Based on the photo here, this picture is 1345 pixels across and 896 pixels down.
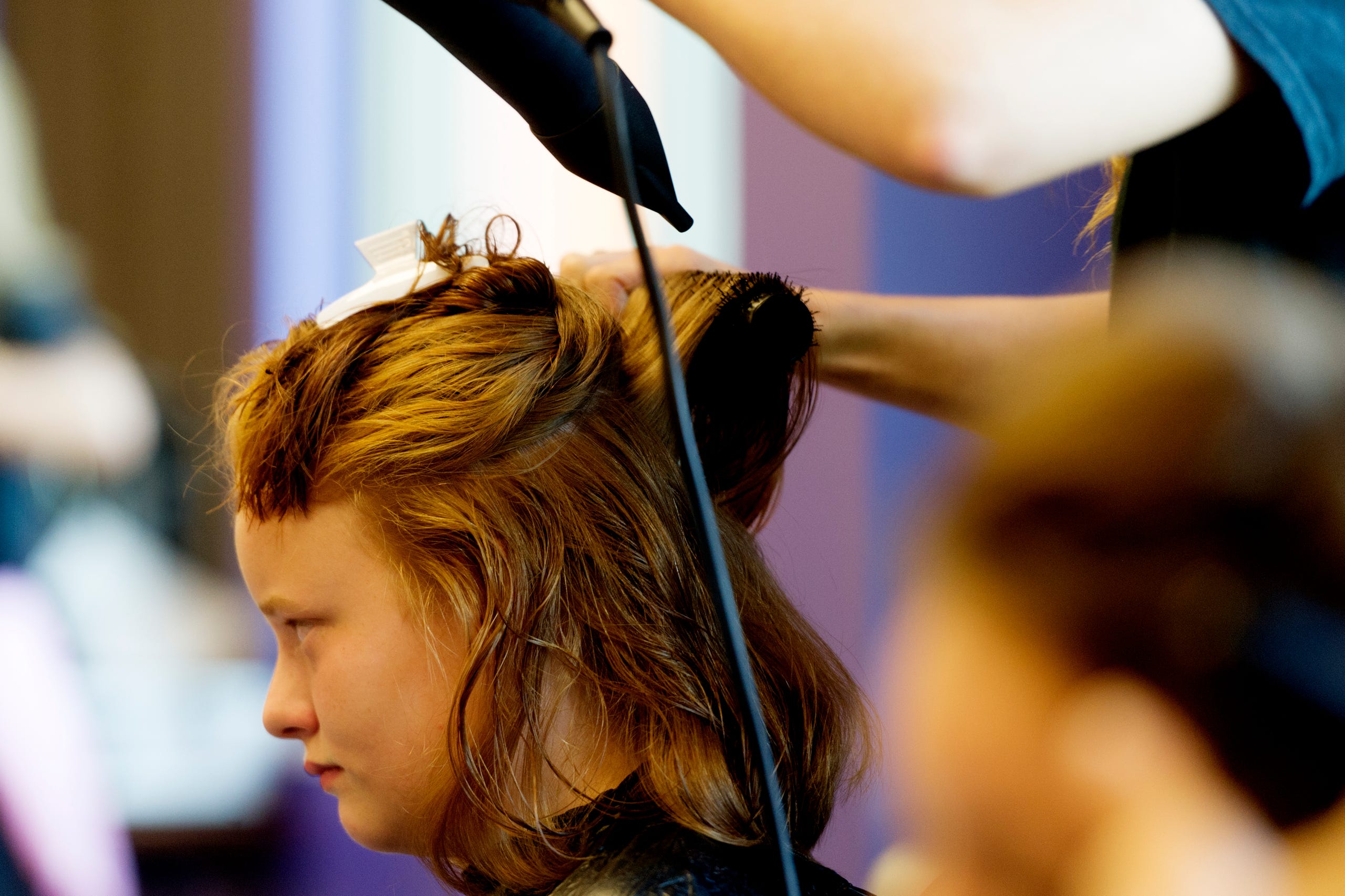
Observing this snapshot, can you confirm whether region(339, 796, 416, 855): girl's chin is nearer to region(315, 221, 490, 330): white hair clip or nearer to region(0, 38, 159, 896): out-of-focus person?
region(315, 221, 490, 330): white hair clip

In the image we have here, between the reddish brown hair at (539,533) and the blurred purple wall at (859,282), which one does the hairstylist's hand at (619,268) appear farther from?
the blurred purple wall at (859,282)

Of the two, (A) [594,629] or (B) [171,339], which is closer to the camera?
(A) [594,629]

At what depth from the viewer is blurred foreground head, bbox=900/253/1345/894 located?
28 centimetres

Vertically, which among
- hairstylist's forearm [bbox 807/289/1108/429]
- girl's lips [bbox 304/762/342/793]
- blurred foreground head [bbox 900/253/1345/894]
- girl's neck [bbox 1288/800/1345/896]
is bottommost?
girl's lips [bbox 304/762/342/793]

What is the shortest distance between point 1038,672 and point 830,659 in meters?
0.44

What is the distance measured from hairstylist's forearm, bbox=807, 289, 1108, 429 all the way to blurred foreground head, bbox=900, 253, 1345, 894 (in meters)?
0.45

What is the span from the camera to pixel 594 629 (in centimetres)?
65

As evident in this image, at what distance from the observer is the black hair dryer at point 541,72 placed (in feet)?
1.40

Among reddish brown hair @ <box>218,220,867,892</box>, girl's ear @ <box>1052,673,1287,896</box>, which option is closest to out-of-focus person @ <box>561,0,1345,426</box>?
girl's ear @ <box>1052,673,1287,896</box>

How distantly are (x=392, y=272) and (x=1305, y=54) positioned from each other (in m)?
0.54

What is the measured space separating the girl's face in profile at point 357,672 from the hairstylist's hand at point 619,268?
9.0 inches

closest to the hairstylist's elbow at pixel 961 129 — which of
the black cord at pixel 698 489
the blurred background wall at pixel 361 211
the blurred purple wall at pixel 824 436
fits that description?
the black cord at pixel 698 489

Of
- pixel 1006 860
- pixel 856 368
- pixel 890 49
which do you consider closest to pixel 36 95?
pixel 856 368

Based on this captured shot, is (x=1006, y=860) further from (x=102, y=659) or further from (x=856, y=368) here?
(x=102, y=659)
